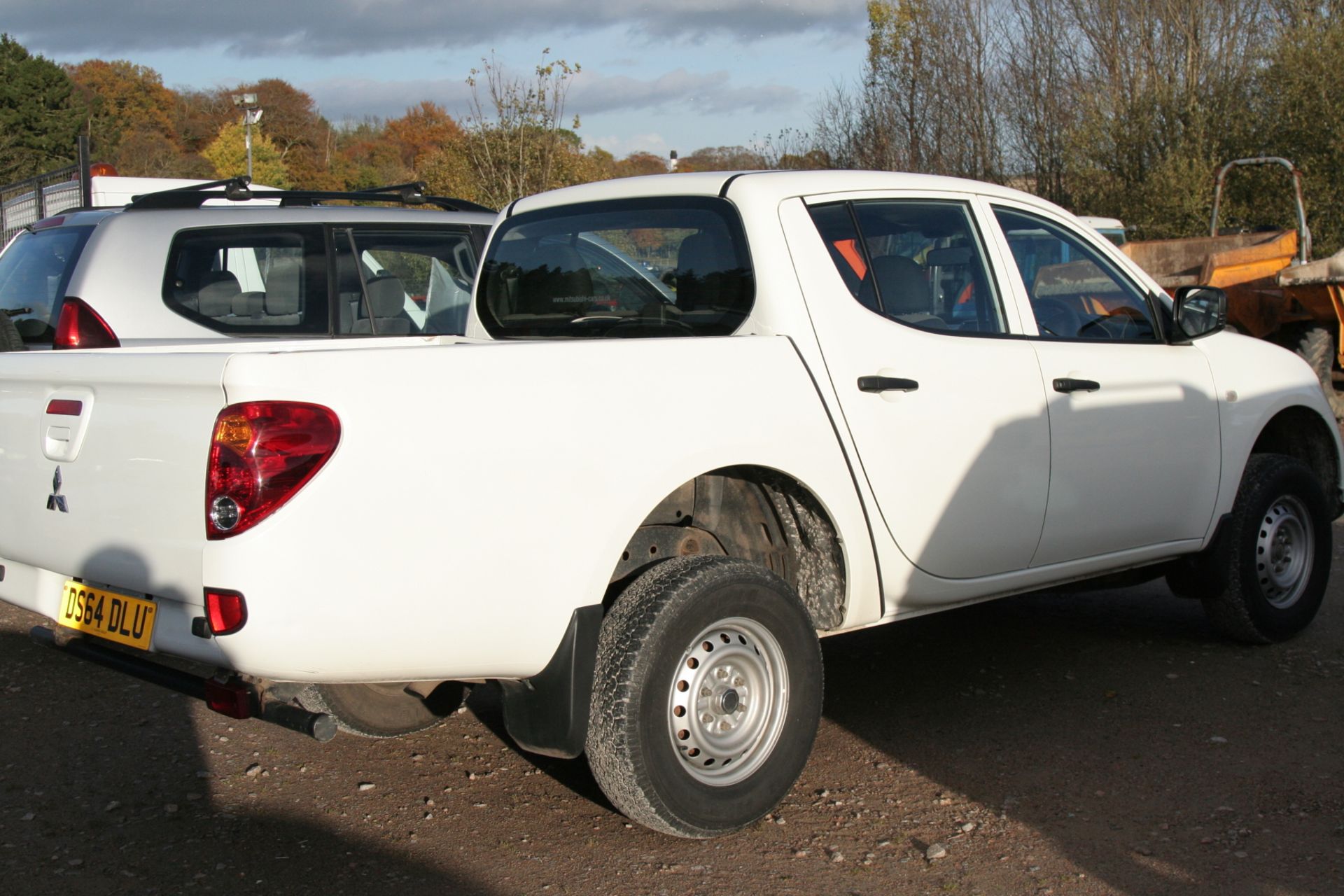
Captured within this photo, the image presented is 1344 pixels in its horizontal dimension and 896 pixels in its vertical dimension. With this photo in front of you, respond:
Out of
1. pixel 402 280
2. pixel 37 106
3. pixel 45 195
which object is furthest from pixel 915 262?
pixel 37 106

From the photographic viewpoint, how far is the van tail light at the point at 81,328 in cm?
611

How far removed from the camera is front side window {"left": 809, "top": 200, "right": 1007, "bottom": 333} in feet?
13.5

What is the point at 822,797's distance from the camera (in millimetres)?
3947

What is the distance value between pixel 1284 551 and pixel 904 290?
2.51m

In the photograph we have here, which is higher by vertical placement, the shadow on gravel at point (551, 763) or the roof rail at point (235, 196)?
the roof rail at point (235, 196)

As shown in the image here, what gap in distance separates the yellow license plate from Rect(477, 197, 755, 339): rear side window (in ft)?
5.70

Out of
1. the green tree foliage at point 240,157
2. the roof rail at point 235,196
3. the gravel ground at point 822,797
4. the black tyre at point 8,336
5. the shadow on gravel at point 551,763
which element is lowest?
the shadow on gravel at point 551,763

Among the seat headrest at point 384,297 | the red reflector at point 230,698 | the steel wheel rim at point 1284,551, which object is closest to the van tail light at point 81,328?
the seat headrest at point 384,297

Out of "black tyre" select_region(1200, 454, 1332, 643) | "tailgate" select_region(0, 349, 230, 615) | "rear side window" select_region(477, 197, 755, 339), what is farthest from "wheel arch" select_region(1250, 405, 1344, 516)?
"tailgate" select_region(0, 349, 230, 615)

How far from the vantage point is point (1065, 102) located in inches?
1077

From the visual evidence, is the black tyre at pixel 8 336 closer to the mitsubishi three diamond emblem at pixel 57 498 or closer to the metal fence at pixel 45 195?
the mitsubishi three diamond emblem at pixel 57 498

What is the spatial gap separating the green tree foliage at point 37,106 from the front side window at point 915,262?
5550 centimetres

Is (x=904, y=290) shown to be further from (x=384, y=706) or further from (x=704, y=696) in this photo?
(x=384, y=706)

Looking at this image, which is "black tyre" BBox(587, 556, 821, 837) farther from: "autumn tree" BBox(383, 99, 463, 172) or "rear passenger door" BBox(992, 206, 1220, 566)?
"autumn tree" BBox(383, 99, 463, 172)
